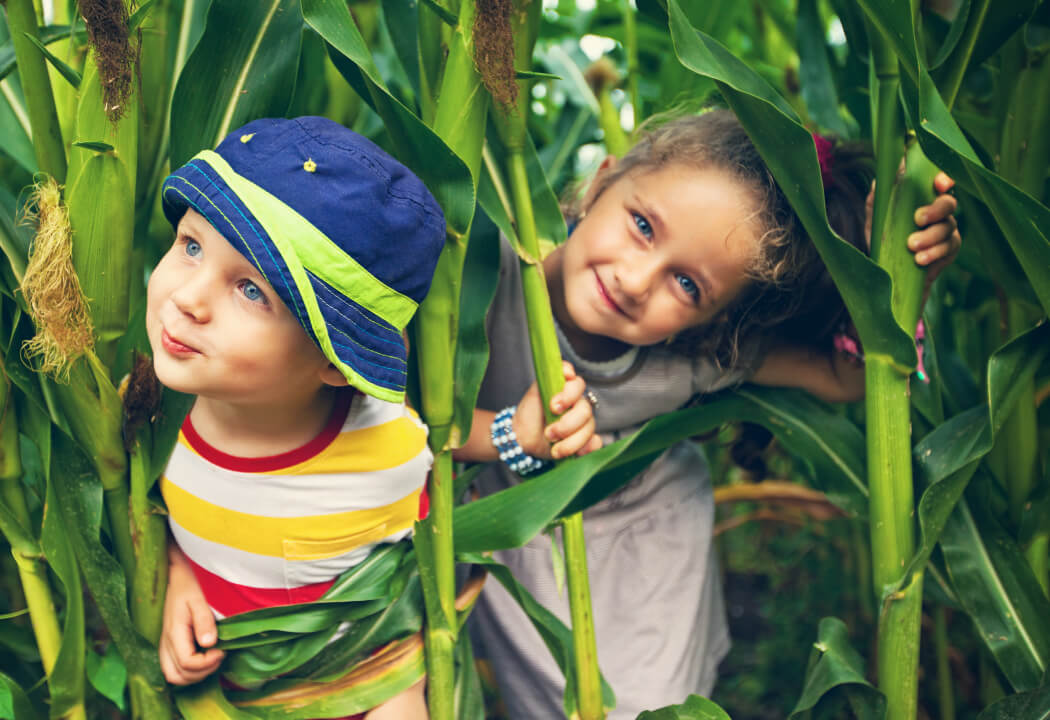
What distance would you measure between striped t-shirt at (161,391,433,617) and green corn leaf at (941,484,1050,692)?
64 cm

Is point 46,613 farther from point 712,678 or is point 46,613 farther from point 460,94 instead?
point 712,678

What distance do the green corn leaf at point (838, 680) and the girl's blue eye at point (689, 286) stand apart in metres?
0.44

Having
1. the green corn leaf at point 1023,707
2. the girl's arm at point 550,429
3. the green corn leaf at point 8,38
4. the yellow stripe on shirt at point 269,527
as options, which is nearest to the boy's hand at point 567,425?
the girl's arm at point 550,429

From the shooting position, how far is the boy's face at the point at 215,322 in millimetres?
752

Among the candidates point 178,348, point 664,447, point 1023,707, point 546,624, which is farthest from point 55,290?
point 1023,707

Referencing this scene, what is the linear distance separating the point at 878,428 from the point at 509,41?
572mm

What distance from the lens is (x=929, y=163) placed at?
37.3 inches

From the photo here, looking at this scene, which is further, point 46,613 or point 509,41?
point 46,613

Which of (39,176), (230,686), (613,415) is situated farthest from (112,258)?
(613,415)

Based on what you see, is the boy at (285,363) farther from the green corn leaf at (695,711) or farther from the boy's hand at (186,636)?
the green corn leaf at (695,711)

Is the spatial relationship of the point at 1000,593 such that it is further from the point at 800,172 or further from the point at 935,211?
the point at 800,172

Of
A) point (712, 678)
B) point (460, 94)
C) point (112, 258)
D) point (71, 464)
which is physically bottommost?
point (712, 678)

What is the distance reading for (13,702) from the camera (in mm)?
894

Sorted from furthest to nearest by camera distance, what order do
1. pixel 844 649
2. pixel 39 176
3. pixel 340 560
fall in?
1. pixel 844 649
2. pixel 340 560
3. pixel 39 176
